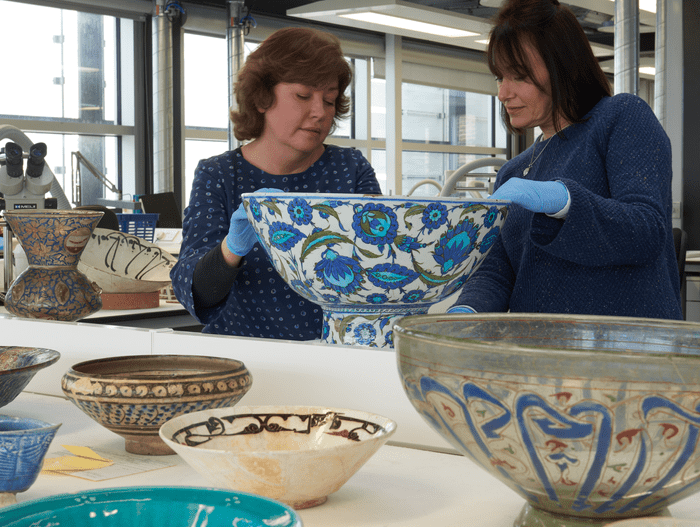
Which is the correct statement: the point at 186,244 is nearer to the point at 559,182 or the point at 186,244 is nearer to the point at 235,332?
the point at 235,332

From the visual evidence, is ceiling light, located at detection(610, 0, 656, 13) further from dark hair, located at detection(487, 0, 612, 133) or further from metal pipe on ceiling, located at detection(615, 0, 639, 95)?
dark hair, located at detection(487, 0, 612, 133)

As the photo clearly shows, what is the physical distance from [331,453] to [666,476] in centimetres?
25

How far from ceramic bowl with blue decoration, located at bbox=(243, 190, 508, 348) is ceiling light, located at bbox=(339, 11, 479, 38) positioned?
484cm

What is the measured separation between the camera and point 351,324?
944 mm

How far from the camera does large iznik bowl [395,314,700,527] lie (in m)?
0.45

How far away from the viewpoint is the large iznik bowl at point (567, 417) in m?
0.45

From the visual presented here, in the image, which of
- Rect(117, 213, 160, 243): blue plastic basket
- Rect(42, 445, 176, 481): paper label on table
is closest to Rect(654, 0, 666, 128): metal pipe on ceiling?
Rect(117, 213, 160, 243): blue plastic basket

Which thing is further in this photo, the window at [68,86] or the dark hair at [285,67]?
the window at [68,86]

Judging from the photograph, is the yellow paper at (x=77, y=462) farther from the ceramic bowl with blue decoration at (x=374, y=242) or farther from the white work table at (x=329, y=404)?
the ceramic bowl with blue decoration at (x=374, y=242)

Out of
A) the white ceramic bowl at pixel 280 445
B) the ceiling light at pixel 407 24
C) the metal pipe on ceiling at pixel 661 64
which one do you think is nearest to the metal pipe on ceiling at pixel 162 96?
the ceiling light at pixel 407 24

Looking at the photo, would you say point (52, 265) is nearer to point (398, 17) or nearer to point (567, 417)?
point (567, 417)

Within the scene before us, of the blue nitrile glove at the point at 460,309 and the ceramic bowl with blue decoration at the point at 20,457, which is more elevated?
the blue nitrile glove at the point at 460,309

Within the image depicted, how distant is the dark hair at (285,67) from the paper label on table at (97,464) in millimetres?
722

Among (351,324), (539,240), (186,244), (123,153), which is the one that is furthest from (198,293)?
(123,153)
